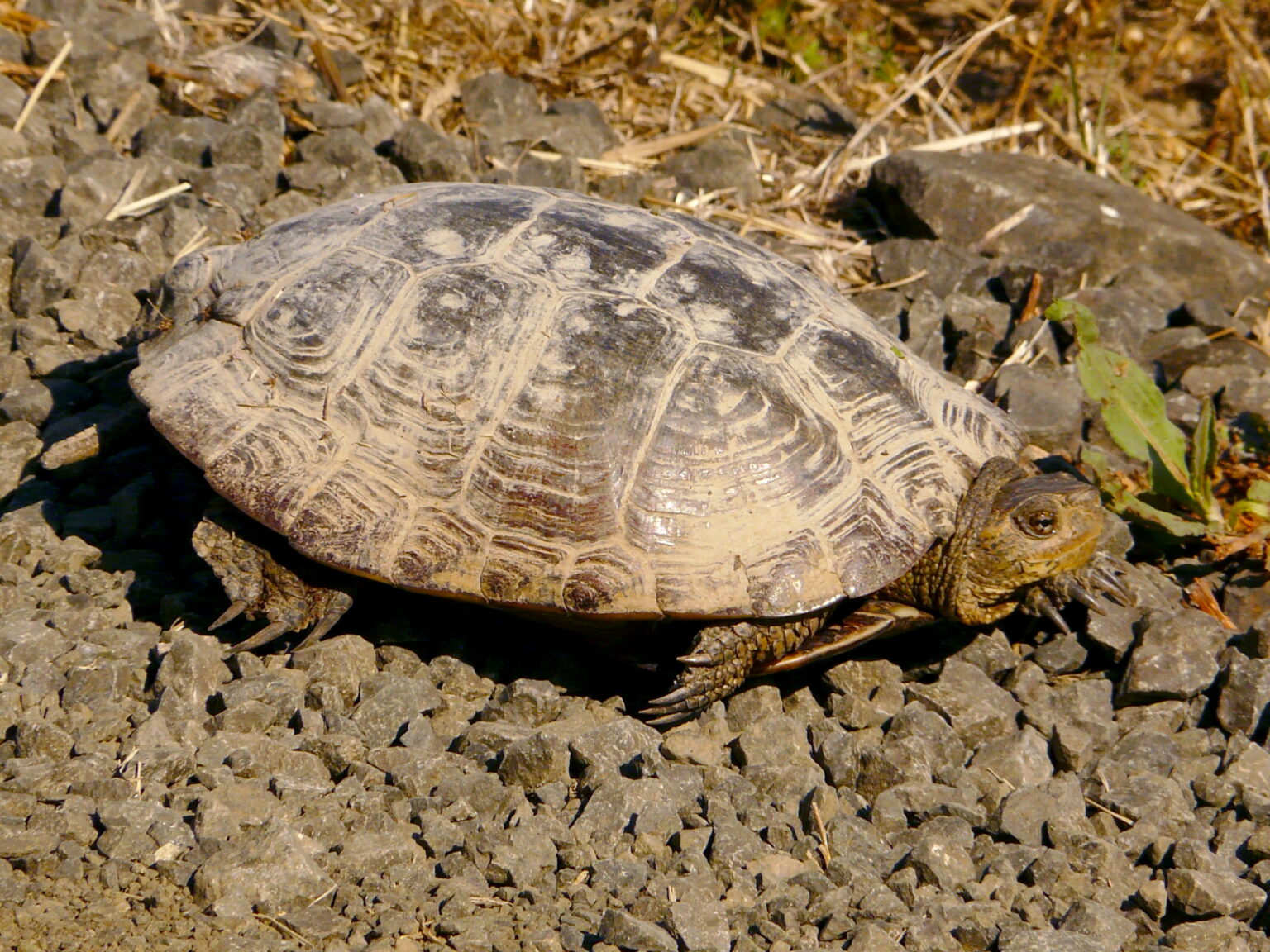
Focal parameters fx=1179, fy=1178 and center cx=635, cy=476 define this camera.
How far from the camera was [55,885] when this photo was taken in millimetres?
2242

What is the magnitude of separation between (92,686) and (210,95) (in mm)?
Answer: 3249

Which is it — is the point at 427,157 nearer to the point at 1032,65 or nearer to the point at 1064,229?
the point at 1064,229

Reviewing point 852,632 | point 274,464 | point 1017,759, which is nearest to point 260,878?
point 274,464

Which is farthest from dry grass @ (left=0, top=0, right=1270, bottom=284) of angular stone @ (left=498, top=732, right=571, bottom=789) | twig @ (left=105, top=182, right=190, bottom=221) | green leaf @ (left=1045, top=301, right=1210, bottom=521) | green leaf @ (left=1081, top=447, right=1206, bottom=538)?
angular stone @ (left=498, top=732, right=571, bottom=789)

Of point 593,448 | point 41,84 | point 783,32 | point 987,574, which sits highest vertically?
point 783,32

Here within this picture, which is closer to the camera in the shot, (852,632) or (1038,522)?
(852,632)

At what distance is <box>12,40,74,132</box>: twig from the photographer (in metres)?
4.73

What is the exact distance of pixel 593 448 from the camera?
119 inches

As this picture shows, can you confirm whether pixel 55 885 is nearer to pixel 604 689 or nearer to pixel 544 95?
pixel 604 689

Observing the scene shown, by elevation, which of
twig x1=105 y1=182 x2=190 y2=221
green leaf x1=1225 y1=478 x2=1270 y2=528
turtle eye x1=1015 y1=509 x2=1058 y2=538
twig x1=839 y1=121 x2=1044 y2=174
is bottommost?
green leaf x1=1225 y1=478 x2=1270 y2=528

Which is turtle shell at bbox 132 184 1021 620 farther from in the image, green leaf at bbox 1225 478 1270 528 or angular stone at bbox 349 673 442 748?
green leaf at bbox 1225 478 1270 528

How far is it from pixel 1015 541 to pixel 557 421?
1306 mm

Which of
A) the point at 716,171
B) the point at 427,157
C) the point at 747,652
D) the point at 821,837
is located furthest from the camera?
the point at 716,171

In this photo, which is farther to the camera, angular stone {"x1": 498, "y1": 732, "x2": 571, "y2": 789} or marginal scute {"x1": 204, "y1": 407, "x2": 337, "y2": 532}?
marginal scute {"x1": 204, "y1": 407, "x2": 337, "y2": 532}
